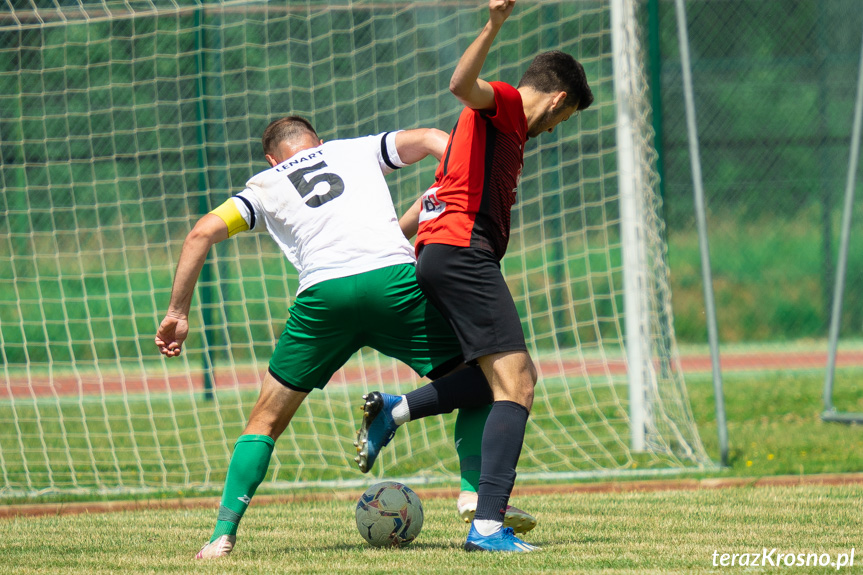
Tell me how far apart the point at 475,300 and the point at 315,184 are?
33.5 inches

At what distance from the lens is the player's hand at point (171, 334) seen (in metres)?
3.77

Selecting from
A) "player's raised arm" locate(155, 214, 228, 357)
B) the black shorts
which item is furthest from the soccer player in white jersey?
the black shorts

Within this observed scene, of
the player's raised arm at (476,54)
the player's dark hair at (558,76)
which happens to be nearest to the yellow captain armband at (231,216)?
the player's raised arm at (476,54)

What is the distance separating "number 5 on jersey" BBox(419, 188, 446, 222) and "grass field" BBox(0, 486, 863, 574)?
49.4 inches

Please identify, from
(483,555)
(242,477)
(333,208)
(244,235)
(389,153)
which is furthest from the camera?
(244,235)

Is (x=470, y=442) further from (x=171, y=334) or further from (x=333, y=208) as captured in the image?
(x=171, y=334)

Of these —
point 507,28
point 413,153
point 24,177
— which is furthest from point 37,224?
point 413,153

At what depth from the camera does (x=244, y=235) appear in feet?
33.3

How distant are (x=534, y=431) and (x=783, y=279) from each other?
26.0ft

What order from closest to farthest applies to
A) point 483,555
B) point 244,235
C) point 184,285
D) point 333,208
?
point 483,555, point 184,285, point 333,208, point 244,235

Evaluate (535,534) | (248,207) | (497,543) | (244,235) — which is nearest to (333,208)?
(248,207)

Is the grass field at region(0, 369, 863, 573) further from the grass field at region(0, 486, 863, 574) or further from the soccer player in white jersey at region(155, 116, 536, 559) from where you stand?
the soccer player in white jersey at region(155, 116, 536, 559)

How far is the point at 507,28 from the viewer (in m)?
10.6

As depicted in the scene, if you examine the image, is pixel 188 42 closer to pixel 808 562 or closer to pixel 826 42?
pixel 808 562
